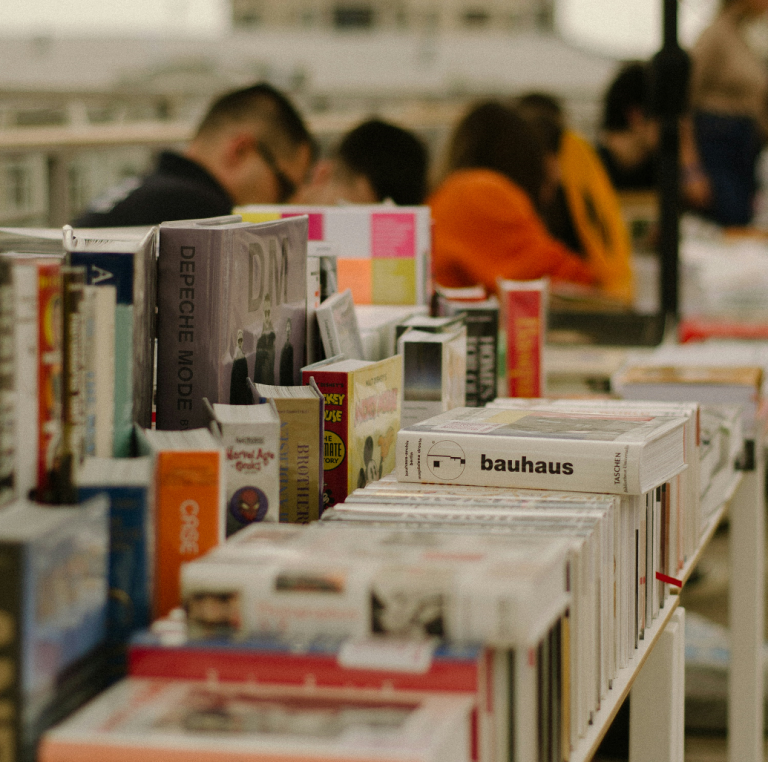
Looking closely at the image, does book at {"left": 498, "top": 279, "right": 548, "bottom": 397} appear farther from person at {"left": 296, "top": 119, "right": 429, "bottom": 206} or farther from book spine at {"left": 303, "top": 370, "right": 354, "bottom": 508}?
person at {"left": 296, "top": 119, "right": 429, "bottom": 206}

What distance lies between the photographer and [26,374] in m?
0.74

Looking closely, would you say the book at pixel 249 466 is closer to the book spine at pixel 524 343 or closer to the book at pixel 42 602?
the book at pixel 42 602

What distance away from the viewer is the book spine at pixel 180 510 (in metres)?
0.77

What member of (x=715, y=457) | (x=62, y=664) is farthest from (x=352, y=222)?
(x=62, y=664)

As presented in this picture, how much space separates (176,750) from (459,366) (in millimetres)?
788

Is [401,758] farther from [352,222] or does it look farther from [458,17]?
[458,17]

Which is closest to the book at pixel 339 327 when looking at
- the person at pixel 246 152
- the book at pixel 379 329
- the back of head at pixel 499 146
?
the book at pixel 379 329

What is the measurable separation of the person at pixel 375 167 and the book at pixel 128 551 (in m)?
2.06

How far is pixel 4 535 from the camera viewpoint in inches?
24.6

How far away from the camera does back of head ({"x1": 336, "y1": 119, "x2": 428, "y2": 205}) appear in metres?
2.75

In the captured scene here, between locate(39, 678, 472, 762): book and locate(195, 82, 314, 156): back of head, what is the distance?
2.11 metres

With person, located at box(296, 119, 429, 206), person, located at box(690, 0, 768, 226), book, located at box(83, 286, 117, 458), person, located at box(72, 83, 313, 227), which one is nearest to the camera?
book, located at box(83, 286, 117, 458)

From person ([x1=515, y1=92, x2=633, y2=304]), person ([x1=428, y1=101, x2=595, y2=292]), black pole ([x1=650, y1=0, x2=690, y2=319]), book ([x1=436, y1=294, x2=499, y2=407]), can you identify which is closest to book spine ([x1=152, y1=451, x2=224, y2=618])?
book ([x1=436, y1=294, x2=499, y2=407])

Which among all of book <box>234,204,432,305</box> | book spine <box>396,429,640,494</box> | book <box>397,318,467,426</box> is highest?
book <box>234,204,432,305</box>
